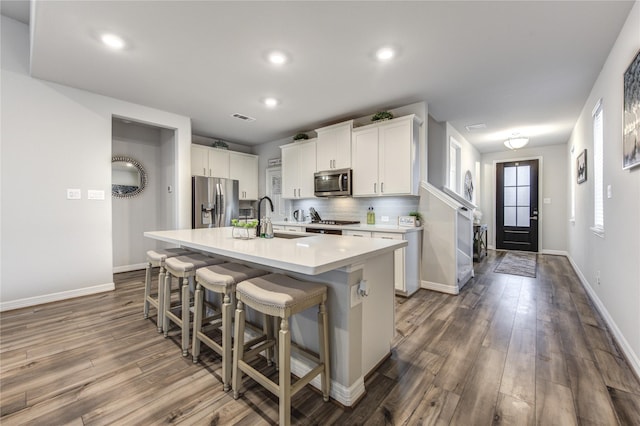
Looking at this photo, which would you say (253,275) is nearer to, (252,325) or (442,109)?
(252,325)

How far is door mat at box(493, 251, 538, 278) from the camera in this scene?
15.1 ft

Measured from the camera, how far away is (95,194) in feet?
11.7

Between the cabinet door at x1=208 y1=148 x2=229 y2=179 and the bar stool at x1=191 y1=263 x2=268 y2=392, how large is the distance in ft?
12.2

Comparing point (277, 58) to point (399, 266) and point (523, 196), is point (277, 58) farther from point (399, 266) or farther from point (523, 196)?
point (523, 196)

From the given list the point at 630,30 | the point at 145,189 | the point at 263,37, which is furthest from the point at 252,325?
the point at 145,189

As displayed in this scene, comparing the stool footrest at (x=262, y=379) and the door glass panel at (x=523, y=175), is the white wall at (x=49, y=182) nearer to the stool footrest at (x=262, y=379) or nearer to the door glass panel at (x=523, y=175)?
the stool footrest at (x=262, y=379)

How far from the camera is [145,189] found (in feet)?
16.0

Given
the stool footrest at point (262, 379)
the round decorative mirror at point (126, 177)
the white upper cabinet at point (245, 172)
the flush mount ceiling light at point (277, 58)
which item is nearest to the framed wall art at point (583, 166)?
the flush mount ceiling light at point (277, 58)

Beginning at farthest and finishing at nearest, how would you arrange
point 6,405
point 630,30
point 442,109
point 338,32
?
point 442,109 < point 338,32 < point 630,30 < point 6,405

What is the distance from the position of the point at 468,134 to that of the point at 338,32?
426 centimetres

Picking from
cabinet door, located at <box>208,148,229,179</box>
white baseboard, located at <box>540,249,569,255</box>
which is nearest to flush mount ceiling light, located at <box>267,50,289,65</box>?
cabinet door, located at <box>208,148,229,179</box>

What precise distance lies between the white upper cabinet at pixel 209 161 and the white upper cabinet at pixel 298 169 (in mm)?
1263

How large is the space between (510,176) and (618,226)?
523 centimetres

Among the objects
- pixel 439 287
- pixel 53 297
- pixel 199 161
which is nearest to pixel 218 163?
pixel 199 161
